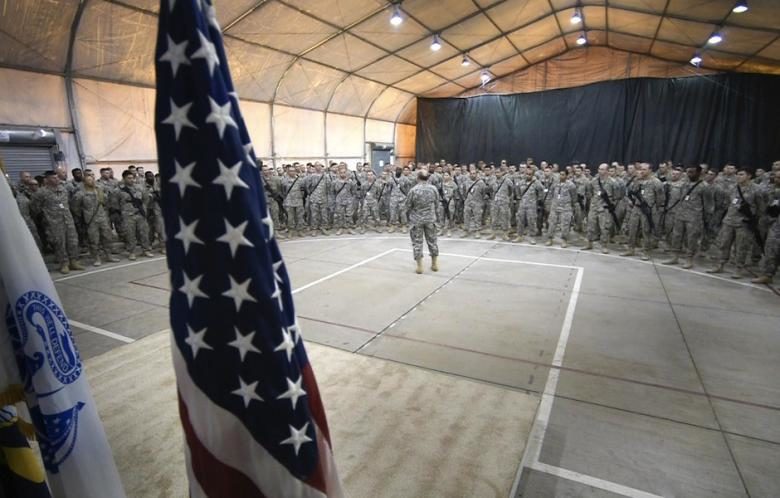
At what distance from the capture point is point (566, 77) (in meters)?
19.1

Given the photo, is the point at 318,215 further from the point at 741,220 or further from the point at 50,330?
the point at 50,330

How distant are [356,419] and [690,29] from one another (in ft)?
52.2

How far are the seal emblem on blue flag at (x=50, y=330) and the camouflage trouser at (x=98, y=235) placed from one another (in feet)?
26.9

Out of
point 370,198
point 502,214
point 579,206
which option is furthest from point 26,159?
point 579,206

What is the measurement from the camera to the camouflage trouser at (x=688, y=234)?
7953 millimetres

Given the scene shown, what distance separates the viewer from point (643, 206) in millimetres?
8680

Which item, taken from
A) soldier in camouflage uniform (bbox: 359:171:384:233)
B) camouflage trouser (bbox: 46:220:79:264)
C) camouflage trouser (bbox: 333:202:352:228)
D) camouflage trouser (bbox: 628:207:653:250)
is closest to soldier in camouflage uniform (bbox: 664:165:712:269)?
camouflage trouser (bbox: 628:207:653:250)

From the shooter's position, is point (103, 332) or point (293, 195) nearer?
point (103, 332)

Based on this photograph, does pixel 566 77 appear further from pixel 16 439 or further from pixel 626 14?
pixel 16 439

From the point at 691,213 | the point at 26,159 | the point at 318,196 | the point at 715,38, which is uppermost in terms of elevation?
the point at 715,38

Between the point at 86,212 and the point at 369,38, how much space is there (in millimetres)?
9861

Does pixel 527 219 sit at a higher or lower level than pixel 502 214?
lower

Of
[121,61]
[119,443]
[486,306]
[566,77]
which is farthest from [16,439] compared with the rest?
[566,77]

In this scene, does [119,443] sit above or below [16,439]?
below
